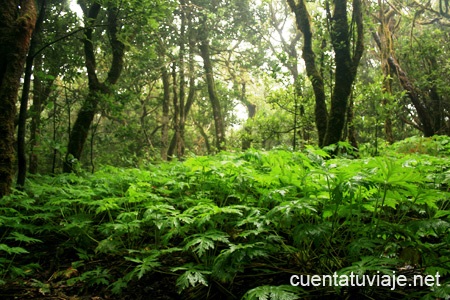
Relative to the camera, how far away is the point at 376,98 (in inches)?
332

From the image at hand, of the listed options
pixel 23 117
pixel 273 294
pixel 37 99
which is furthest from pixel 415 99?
pixel 37 99

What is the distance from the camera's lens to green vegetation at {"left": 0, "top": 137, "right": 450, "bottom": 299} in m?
2.37

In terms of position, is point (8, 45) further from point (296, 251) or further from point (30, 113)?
point (296, 251)

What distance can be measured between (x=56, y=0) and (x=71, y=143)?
232 inches

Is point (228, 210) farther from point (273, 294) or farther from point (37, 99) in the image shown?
point (37, 99)

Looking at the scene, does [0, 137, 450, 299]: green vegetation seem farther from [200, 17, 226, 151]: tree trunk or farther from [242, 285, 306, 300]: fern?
[200, 17, 226, 151]: tree trunk

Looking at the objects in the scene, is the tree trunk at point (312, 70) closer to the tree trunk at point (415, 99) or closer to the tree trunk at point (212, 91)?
the tree trunk at point (415, 99)

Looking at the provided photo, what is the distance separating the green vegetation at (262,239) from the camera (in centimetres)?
237

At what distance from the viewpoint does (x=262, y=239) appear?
9.36 feet

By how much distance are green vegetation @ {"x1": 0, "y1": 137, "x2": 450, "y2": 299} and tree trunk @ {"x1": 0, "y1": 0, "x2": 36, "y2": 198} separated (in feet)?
1.86

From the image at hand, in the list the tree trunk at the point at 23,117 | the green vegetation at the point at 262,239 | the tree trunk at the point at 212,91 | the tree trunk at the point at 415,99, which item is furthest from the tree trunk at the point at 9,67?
the tree trunk at the point at 415,99

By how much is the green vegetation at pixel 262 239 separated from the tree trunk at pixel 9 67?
57cm

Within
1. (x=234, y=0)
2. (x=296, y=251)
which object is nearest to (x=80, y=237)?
(x=296, y=251)

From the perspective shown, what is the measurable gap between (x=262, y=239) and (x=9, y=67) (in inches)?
176
